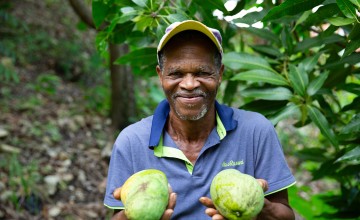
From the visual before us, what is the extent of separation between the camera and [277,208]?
1479 millimetres

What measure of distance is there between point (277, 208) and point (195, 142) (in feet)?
1.34

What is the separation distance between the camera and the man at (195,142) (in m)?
1.58

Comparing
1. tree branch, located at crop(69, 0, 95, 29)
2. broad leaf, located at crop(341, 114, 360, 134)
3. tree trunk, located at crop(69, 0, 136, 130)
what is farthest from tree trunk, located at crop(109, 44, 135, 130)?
broad leaf, located at crop(341, 114, 360, 134)

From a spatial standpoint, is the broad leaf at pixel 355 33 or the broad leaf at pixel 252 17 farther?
the broad leaf at pixel 252 17

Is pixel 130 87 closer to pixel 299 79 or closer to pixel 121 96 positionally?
pixel 121 96

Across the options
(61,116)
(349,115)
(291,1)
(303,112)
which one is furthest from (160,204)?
(61,116)

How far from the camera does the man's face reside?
5.15ft

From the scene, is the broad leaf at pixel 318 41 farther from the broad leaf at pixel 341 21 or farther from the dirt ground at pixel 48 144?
the dirt ground at pixel 48 144

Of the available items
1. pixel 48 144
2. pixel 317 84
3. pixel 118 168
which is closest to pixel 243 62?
pixel 317 84

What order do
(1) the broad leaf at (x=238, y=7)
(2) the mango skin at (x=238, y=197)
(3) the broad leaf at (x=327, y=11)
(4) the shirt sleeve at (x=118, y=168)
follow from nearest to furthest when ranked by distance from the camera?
(2) the mango skin at (x=238, y=197)
(3) the broad leaf at (x=327, y=11)
(4) the shirt sleeve at (x=118, y=168)
(1) the broad leaf at (x=238, y=7)

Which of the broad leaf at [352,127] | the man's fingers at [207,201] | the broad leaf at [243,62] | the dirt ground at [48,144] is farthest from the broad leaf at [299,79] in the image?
the dirt ground at [48,144]

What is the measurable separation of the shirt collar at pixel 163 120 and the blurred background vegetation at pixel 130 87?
30 centimetres

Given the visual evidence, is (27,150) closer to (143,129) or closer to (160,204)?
(143,129)

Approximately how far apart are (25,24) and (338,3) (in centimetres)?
479
